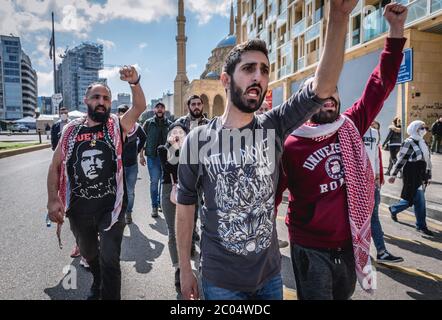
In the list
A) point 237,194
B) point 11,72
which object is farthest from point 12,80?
point 237,194

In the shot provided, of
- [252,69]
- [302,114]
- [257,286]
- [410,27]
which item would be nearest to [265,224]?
[257,286]

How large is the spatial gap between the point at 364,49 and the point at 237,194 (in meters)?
20.3

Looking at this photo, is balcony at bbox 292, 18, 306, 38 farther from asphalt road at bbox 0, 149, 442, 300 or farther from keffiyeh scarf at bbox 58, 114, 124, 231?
keffiyeh scarf at bbox 58, 114, 124, 231

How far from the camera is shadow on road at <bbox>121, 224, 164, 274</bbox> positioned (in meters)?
4.25

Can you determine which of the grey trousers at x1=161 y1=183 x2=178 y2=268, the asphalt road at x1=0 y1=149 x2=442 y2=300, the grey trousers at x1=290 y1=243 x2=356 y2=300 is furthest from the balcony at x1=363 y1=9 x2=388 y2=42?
the grey trousers at x1=290 y1=243 x2=356 y2=300

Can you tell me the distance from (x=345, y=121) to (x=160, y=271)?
9.26 feet

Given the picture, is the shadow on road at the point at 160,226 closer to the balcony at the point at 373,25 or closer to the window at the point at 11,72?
the balcony at the point at 373,25

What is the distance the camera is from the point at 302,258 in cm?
218

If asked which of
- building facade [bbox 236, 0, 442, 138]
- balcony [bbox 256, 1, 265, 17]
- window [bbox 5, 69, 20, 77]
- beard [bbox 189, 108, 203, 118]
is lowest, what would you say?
beard [bbox 189, 108, 203, 118]

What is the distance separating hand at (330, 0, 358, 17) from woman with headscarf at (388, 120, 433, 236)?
4.72 metres

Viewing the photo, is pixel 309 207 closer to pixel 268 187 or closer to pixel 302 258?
pixel 302 258

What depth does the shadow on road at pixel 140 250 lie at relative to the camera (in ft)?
14.0

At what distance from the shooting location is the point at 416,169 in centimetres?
556
